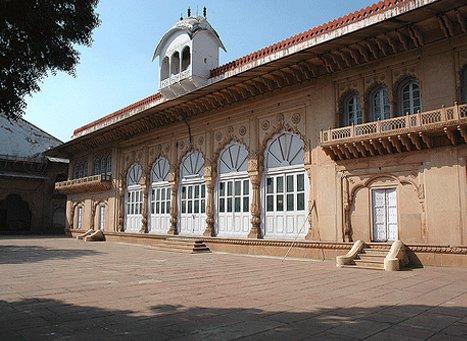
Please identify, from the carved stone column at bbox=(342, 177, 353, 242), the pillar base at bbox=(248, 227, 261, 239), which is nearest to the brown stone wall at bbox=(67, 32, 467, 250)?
the carved stone column at bbox=(342, 177, 353, 242)

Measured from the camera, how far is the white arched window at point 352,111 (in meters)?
11.2

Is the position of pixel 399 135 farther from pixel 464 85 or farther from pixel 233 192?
pixel 233 192

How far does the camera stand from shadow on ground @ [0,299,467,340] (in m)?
3.79

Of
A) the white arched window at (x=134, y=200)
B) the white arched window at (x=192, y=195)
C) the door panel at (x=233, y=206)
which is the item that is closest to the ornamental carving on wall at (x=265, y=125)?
the door panel at (x=233, y=206)

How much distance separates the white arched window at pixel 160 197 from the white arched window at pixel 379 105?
9.47m

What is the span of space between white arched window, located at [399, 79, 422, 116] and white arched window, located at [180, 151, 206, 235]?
7.80 meters

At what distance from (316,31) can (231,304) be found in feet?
29.5

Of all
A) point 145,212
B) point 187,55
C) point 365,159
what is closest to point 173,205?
point 145,212

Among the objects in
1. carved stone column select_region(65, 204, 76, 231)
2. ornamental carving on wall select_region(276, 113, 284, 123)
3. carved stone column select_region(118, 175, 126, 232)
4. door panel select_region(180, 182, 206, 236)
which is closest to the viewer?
ornamental carving on wall select_region(276, 113, 284, 123)

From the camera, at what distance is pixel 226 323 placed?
425cm

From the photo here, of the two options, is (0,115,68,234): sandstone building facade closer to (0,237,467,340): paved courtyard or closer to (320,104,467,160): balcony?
(0,237,467,340): paved courtyard

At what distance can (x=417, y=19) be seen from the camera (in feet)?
30.0

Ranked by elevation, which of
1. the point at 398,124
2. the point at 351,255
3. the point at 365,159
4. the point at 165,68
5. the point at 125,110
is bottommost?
the point at 351,255

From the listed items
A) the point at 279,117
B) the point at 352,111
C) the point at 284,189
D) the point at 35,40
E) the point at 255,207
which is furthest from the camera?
the point at 255,207
